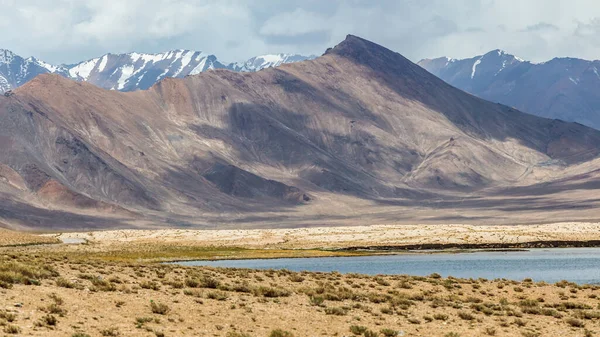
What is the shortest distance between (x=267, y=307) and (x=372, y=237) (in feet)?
326

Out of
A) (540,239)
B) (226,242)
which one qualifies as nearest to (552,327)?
(540,239)

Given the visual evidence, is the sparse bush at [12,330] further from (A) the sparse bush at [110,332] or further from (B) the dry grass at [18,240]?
(B) the dry grass at [18,240]

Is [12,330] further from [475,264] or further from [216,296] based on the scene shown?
[475,264]

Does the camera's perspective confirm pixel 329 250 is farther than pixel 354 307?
Yes

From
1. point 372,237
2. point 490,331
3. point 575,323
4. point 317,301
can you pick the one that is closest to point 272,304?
point 317,301

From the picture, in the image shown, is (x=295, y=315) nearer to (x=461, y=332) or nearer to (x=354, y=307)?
(x=354, y=307)

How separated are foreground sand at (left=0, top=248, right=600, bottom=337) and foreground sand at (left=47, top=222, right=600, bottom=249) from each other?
239 ft

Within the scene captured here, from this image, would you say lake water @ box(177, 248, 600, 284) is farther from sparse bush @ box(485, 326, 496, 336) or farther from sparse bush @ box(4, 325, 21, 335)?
sparse bush @ box(4, 325, 21, 335)

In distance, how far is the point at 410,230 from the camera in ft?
470

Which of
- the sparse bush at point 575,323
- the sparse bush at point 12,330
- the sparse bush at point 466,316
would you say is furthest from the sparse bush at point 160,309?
the sparse bush at point 575,323

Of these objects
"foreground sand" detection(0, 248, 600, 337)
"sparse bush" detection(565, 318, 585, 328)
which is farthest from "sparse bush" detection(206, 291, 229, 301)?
"sparse bush" detection(565, 318, 585, 328)

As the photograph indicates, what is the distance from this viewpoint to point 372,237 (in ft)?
439

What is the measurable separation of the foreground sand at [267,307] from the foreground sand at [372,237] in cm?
7295

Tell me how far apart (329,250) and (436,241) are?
18.5m
